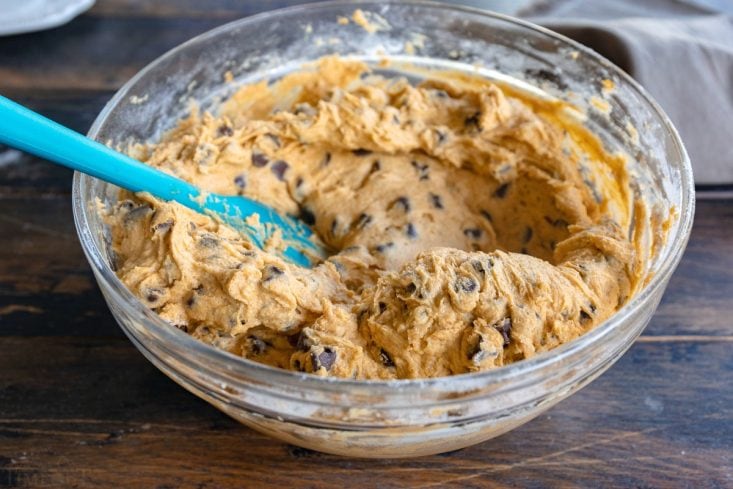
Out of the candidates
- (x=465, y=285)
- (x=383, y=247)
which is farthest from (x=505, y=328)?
(x=383, y=247)

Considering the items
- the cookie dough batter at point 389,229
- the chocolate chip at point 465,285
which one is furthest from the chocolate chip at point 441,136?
the chocolate chip at point 465,285

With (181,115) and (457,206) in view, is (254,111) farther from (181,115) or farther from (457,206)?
(457,206)

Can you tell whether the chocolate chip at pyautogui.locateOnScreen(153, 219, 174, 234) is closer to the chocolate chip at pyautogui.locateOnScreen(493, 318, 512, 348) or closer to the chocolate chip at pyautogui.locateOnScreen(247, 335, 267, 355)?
the chocolate chip at pyautogui.locateOnScreen(247, 335, 267, 355)

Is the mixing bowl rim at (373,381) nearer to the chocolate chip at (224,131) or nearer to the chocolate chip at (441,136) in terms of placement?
the chocolate chip at (224,131)

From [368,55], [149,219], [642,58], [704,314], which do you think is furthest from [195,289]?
[642,58]

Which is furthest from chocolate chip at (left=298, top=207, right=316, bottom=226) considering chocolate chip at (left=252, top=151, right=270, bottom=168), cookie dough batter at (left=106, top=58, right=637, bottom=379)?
chocolate chip at (left=252, top=151, right=270, bottom=168)

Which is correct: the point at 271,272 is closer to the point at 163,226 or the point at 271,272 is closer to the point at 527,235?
the point at 163,226
